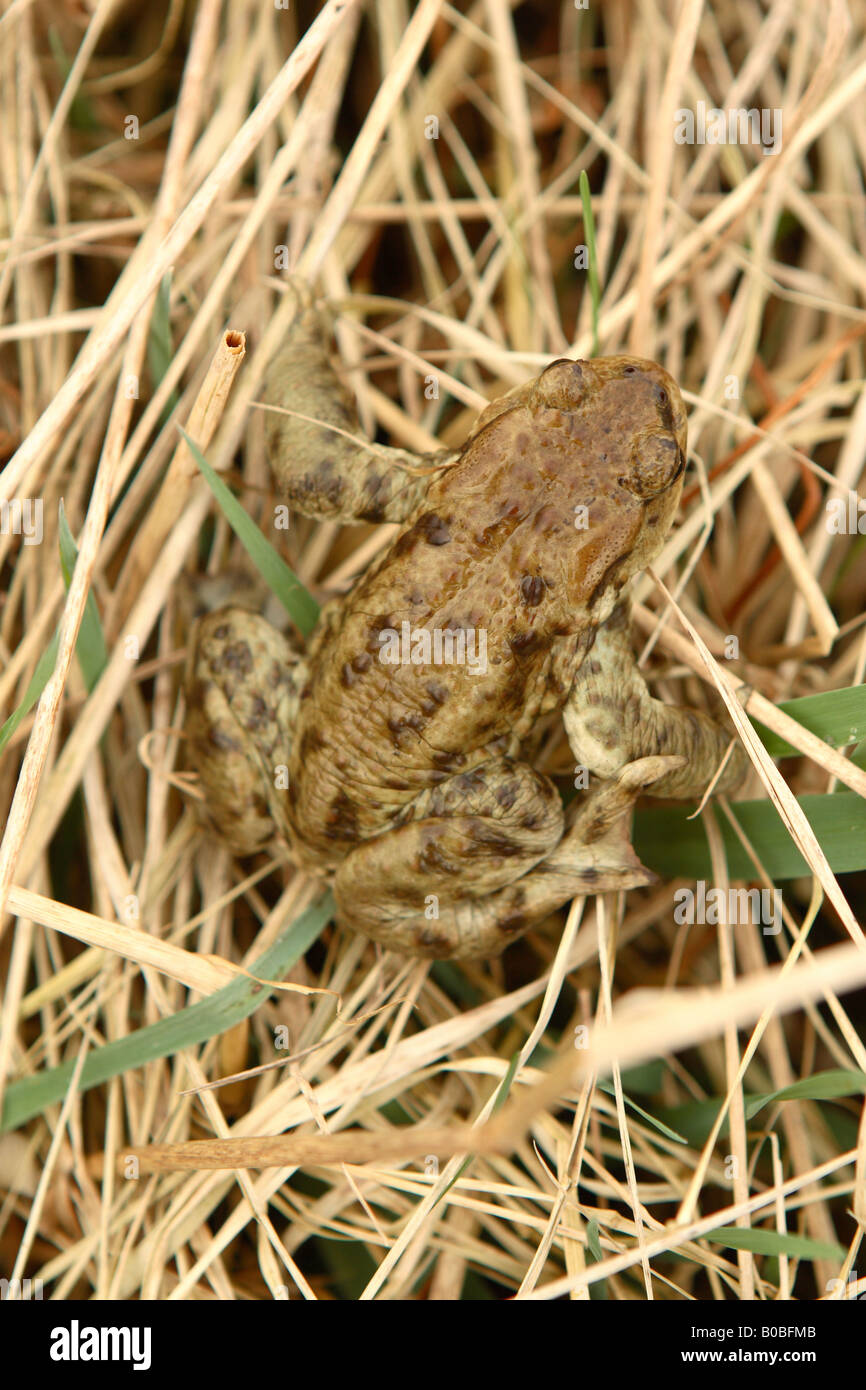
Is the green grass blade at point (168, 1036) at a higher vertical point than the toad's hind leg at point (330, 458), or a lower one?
lower

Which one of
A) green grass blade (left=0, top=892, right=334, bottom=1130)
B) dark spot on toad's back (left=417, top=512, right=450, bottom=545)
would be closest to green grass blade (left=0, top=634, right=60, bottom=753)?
green grass blade (left=0, top=892, right=334, bottom=1130)

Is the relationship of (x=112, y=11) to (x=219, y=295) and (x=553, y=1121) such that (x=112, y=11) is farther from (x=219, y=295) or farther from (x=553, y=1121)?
(x=553, y=1121)

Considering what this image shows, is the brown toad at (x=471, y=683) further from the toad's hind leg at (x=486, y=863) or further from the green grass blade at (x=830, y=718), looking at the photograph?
the green grass blade at (x=830, y=718)

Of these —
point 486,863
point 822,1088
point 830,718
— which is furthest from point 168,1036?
point 830,718

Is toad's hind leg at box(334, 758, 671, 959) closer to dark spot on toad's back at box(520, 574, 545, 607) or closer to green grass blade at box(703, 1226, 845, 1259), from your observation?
dark spot on toad's back at box(520, 574, 545, 607)

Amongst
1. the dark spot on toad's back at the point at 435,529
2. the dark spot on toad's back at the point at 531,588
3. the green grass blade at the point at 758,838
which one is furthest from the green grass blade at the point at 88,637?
the green grass blade at the point at 758,838

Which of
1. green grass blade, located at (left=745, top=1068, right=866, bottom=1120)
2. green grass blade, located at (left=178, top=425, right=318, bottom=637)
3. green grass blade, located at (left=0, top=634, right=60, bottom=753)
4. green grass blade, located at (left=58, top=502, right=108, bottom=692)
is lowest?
green grass blade, located at (left=745, top=1068, right=866, bottom=1120)
